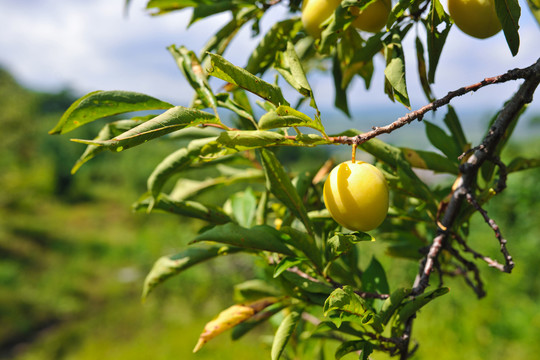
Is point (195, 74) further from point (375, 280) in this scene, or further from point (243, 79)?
point (375, 280)

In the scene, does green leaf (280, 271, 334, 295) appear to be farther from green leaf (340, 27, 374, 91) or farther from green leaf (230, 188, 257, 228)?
green leaf (340, 27, 374, 91)

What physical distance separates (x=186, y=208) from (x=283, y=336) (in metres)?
0.22

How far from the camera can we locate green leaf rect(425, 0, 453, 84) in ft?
1.54

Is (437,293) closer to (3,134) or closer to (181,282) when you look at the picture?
(181,282)

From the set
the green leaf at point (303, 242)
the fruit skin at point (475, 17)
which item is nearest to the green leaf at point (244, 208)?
the green leaf at point (303, 242)

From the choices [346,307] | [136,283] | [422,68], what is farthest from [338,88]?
[136,283]

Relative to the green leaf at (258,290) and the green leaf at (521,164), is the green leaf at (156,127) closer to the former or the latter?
the green leaf at (258,290)

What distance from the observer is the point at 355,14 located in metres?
0.52

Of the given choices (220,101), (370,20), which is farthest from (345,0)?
(220,101)

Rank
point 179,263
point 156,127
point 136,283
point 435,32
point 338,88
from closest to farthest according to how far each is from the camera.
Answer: point 156,127 → point 435,32 → point 179,263 → point 338,88 → point 136,283

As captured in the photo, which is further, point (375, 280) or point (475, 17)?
point (375, 280)

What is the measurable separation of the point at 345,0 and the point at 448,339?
9.23 ft

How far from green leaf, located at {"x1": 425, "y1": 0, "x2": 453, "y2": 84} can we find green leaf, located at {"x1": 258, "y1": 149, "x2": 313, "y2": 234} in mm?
222

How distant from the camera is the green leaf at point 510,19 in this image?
43 cm
